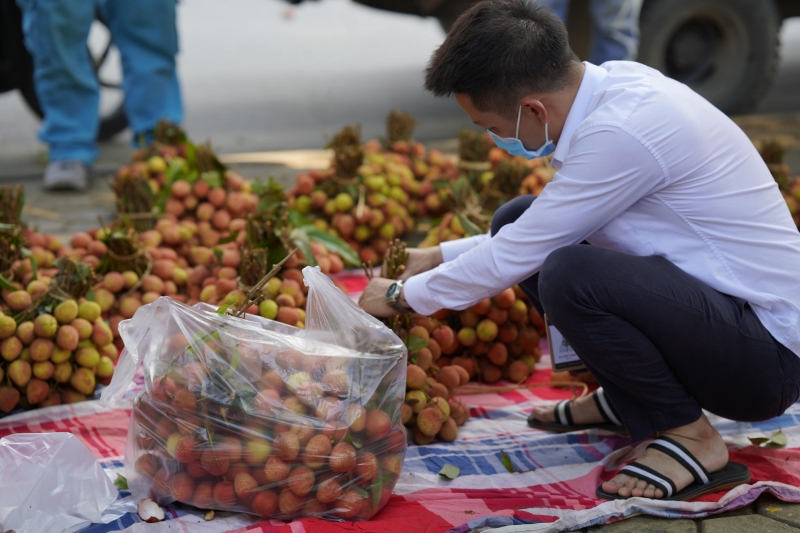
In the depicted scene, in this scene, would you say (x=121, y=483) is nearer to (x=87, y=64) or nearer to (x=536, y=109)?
(x=536, y=109)

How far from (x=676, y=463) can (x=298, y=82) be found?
269 inches

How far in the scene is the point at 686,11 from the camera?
4.75 metres

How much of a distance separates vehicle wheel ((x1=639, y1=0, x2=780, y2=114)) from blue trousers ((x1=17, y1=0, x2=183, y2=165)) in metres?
2.86

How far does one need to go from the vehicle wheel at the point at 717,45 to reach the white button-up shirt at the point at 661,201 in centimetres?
351

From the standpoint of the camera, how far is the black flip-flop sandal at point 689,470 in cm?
157

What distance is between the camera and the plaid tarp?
57.9 inches

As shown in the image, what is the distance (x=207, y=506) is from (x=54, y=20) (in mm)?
2841

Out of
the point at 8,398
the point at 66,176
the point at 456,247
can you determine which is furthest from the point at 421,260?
the point at 66,176

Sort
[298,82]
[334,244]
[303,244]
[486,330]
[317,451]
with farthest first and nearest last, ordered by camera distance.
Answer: [298,82] → [334,244] → [303,244] → [486,330] → [317,451]

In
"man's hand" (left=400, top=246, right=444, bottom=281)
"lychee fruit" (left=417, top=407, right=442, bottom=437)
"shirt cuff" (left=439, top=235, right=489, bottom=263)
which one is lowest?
"lychee fruit" (left=417, top=407, right=442, bottom=437)

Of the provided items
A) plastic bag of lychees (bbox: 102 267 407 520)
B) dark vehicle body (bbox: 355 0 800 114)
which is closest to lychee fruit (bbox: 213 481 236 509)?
plastic bag of lychees (bbox: 102 267 407 520)

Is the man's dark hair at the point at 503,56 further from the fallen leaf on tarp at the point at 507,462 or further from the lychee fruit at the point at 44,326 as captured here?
the lychee fruit at the point at 44,326

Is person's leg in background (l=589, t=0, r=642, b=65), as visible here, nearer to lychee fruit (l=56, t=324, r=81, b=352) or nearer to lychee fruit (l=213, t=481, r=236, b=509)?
lychee fruit (l=56, t=324, r=81, b=352)

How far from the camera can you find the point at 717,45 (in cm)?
495
